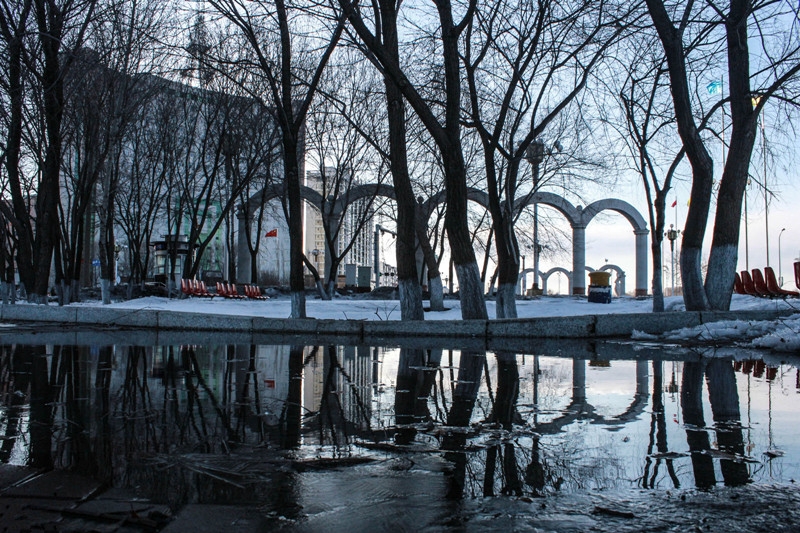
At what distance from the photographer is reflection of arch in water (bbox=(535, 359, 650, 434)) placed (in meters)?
4.29

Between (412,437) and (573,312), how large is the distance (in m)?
21.7

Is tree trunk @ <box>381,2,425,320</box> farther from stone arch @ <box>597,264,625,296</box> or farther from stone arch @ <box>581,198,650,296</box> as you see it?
stone arch @ <box>597,264,625,296</box>

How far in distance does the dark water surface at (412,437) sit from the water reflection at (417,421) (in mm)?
16

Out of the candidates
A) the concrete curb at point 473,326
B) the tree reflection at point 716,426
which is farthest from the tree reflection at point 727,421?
the concrete curb at point 473,326

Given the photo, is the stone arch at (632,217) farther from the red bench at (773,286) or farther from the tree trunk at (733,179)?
the tree trunk at (733,179)

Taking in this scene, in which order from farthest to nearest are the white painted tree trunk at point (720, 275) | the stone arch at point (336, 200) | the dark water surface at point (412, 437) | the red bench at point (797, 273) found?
the stone arch at point (336, 200)
the red bench at point (797, 273)
the white painted tree trunk at point (720, 275)
the dark water surface at point (412, 437)

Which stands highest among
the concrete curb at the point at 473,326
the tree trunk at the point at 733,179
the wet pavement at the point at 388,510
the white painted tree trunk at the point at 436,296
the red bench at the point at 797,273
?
the tree trunk at the point at 733,179

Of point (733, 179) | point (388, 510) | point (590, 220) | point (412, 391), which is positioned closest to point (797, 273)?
point (733, 179)

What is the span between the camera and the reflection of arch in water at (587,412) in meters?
4.29

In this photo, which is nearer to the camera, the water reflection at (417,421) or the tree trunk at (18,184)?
the water reflection at (417,421)

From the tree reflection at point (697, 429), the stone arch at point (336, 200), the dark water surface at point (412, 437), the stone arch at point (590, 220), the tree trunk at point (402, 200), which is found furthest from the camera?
the stone arch at point (590, 220)

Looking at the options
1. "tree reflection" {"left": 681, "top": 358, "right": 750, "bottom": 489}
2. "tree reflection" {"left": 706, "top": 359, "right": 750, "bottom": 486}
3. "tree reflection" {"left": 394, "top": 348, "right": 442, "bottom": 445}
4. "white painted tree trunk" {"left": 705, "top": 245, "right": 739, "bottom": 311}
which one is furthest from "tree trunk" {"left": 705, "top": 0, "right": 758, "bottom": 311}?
"tree reflection" {"left": 394, "top": 348, "right": 442, "bottom": 445}

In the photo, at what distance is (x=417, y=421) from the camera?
14.5ft

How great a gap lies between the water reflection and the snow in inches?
105
